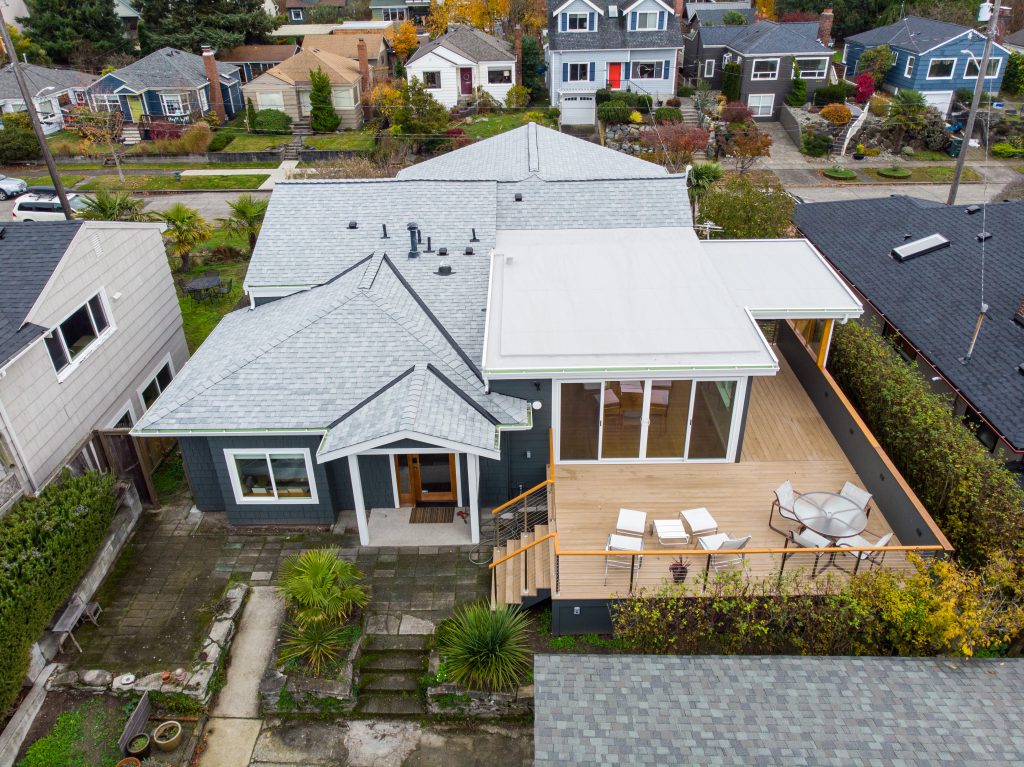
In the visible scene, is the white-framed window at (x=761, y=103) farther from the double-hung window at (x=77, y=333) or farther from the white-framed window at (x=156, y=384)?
the double-hung window at (x=77, y=333)

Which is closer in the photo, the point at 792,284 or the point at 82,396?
the point at 82,396

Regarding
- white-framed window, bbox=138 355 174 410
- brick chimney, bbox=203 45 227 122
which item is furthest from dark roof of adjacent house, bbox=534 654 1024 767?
brick chimney, bbox=203 45 227 122

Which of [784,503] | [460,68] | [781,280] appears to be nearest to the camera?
[784,503]

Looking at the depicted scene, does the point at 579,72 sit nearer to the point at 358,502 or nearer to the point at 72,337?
the point at 72,337

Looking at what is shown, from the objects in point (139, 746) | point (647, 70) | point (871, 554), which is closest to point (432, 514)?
point (139, 746)

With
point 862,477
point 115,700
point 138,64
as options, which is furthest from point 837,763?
A: point 138,64

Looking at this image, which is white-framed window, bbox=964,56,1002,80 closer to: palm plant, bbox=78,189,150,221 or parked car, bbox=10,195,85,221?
palm plant, bbox=78,189,150,221

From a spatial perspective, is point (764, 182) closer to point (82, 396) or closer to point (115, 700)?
point (82, 396)
